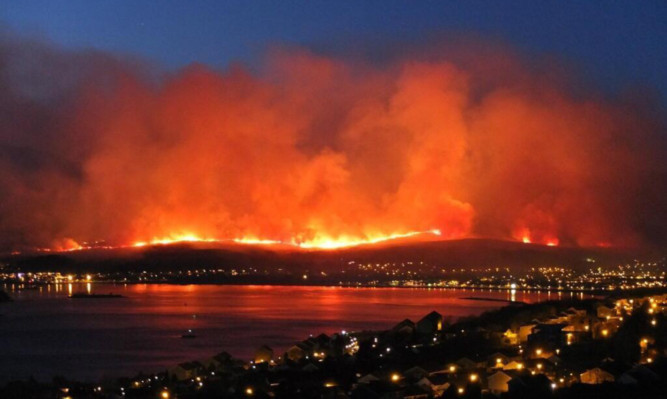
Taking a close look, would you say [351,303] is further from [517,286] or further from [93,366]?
[93,366]

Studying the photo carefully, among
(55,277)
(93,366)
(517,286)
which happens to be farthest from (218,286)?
(93,366)

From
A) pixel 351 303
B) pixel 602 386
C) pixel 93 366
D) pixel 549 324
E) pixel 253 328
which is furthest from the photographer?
pixel 351 303

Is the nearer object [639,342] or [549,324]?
[639,342]

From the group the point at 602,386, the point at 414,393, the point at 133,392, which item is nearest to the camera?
the point at 602,386

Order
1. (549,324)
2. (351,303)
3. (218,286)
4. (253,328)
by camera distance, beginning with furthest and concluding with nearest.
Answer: (218,286) < (351,303) < (253,328) < (549,324)

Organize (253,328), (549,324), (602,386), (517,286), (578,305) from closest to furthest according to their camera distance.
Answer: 1. (602,386)
2. (549,324)
3. (578,305)
4. (253,328)
5. (517,286)

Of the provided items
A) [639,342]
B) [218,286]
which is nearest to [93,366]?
[639,342]

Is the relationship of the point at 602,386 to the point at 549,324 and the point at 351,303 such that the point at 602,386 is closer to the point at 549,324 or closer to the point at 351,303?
the point at 549,324
